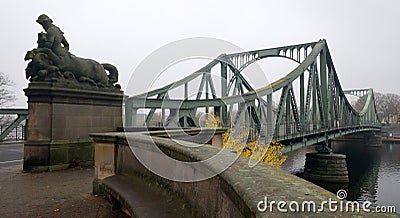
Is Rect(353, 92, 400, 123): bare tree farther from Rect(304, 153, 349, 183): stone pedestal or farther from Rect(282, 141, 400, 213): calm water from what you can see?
Rect(304, 153, 349, 183): stone pedestal

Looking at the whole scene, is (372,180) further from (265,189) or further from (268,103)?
(265,189)

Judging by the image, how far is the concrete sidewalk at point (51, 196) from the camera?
3512 mm

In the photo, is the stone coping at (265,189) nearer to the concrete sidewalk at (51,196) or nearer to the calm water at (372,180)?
the concrete sidewalk at (51,196)

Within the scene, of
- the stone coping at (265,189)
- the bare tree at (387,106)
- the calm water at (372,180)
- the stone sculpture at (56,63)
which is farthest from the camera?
the bare tree at (387,106)

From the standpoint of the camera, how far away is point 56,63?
6.55 metres

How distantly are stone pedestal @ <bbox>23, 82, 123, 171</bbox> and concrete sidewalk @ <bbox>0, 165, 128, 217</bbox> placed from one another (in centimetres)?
41

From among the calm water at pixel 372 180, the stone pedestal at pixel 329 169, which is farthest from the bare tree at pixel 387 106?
the stone pedestal at pixel 329 169

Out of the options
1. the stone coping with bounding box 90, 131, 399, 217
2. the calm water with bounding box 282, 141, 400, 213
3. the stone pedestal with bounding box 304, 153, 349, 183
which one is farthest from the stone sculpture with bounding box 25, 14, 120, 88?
the stone pedestal with bounding box 304, 153, 349, 183

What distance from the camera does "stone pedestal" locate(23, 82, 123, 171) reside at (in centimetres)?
617

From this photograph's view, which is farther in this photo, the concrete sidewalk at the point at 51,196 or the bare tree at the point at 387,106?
the bare tree at the point at 387,106

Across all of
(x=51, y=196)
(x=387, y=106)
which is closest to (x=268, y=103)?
(x=51, y=196)

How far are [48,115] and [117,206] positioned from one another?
3707 mm

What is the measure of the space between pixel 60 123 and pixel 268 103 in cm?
1296

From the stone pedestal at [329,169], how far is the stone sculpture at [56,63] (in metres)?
19.8
